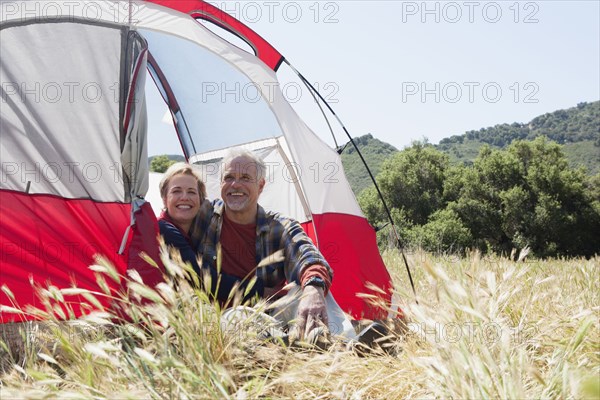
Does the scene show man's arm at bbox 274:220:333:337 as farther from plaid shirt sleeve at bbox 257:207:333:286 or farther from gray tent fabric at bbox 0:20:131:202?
gray tent fabric at bbox 0:20:131:202

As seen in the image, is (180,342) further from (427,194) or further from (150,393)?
(427,194)

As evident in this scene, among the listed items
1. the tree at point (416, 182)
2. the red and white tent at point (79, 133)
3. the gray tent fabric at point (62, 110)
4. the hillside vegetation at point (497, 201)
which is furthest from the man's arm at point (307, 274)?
the tree at point (416, 182)

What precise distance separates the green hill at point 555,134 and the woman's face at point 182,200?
64139 mm

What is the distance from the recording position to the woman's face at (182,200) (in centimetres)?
327

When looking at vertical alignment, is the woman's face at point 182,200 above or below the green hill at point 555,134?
below

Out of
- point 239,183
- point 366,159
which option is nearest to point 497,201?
point 239,183

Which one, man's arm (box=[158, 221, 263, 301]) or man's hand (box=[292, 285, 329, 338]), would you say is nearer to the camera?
man's hand (box=[292, 285, 329, 338])

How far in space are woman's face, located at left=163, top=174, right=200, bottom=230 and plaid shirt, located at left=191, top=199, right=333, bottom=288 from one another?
2.2 inches

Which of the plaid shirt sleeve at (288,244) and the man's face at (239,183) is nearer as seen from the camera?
the plaid shirt sleeve at (288,244)

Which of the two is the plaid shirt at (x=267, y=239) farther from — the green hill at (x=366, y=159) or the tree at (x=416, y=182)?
the green hill at (x=366, y=159)

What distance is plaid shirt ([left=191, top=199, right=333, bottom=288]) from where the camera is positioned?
123 inches

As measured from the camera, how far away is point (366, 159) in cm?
5766

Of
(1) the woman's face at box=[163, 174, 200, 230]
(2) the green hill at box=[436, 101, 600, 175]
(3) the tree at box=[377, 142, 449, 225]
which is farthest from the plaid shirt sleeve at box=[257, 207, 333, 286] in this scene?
(2) the green hill at box=[436, 101, 600, 175]

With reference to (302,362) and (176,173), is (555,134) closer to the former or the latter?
(176,173)
